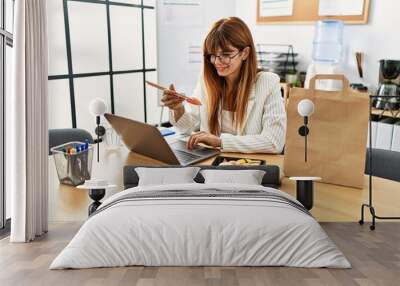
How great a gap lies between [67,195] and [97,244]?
62 cm

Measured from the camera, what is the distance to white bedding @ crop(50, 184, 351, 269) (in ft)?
3.20

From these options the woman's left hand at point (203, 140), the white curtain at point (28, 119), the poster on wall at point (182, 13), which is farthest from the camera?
the poster on wall at point (182, 13)

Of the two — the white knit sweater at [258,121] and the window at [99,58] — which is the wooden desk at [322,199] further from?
the window at [99,58]

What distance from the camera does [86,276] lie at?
3.12 ft

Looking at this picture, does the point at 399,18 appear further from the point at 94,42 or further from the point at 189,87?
the point at 94,42

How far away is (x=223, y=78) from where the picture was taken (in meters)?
2.39

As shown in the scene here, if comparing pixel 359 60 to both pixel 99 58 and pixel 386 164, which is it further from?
pixel 386 164

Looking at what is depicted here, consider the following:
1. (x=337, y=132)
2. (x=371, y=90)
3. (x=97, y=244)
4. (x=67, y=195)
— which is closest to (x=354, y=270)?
(x=97, y=244)

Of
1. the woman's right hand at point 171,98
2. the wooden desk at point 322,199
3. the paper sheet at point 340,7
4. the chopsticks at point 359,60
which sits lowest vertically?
the wooden desk at point 322,199

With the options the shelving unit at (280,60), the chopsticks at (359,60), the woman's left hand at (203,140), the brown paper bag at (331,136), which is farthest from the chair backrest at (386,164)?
the shelving unit at (280,60)

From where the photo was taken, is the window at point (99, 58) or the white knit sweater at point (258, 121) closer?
the white knit sweater at point (258, 121)

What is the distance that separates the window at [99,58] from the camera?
13.2 ft

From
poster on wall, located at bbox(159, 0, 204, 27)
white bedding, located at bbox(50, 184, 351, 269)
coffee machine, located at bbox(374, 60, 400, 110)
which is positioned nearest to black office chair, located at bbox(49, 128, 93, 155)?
white bedding, located at bbox(50, 184, 351, 269)

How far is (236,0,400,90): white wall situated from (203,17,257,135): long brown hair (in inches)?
89.5
